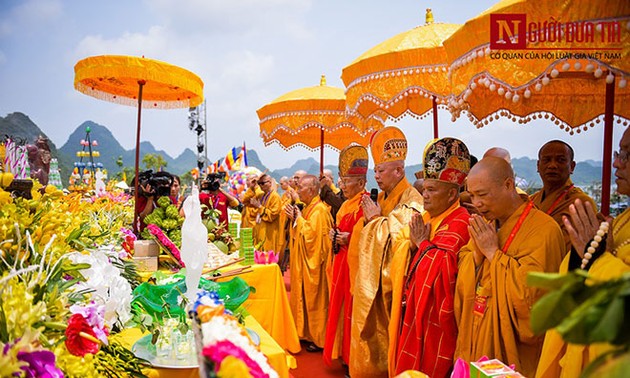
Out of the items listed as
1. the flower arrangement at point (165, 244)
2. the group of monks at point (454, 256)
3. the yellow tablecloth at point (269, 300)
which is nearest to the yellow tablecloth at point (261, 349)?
the group of monks at point (454, 256)

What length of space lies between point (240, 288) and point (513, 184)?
160 centimetres

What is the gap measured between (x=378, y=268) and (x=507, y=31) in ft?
6.51

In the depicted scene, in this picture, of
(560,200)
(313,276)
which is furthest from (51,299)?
(313,276)

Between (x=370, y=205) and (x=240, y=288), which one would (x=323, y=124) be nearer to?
(x=370, y=205)

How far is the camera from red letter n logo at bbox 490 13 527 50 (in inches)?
83.0

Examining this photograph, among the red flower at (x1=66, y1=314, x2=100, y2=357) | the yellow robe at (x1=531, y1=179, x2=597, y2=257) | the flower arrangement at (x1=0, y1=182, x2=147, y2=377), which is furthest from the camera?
the yellow robe at (x1=531, y1=179, x2=597, y2=257)

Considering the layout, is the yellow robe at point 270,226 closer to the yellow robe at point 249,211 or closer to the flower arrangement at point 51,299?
the yellow robe at point 249,211

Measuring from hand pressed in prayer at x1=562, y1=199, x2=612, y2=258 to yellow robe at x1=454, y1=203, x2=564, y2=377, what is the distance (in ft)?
1.28

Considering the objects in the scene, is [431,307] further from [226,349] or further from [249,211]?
[249,211]

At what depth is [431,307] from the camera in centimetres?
272

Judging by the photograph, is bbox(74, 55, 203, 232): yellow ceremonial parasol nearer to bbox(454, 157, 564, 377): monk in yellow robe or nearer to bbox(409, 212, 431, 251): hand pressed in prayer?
bbox(409, 212, 431, 251): hand pressed in prayer

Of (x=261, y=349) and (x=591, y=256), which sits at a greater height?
(x=591, y=256)

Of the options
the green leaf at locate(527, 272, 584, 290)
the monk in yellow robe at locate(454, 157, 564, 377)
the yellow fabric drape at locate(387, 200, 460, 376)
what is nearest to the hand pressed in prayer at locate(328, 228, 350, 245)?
the yellow fabric drape at locate(387, 200, 460, 376)

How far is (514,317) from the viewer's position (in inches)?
86.1
